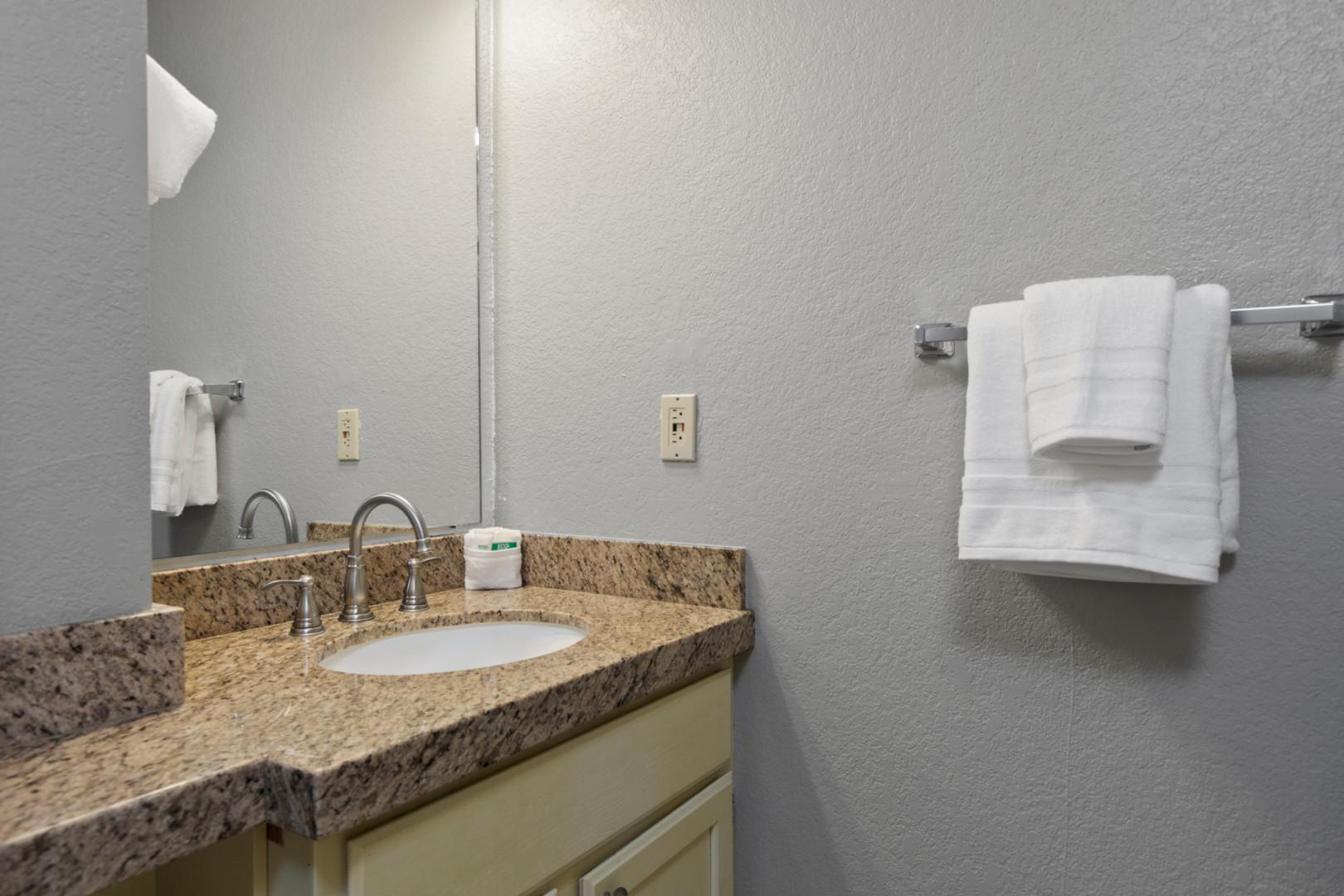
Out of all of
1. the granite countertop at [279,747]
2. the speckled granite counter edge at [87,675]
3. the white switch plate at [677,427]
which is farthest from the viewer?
the white switch plate at [677,427]

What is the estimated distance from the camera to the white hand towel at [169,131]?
871 millimetres

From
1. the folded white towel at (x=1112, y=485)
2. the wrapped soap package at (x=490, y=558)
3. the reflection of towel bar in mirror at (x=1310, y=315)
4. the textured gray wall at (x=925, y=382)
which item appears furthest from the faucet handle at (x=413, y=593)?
the reflection of towel bar in mirror at (x=1310, y=315)

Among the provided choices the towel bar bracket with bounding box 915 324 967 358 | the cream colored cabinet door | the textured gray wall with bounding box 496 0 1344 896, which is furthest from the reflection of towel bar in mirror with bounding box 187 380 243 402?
the towel bar bracket with bounding box 915 324 967 358

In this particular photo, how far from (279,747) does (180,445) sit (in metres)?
0.56

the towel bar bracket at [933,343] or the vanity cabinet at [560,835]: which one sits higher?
the towel bar bracket at [933,343]

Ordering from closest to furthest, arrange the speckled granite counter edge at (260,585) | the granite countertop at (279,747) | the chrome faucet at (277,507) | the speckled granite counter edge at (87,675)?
the granite countertop at (279,747), the speckled granite counter edge at (87,675), the speckled granite counter edge at (260,585), the chrome faucet at (277,507)

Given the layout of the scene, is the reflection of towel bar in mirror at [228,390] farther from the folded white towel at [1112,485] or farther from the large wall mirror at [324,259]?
the folded white towel at [1112,485]

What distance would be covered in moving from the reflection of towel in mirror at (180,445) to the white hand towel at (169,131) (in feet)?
0.81

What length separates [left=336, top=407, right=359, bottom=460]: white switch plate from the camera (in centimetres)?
128

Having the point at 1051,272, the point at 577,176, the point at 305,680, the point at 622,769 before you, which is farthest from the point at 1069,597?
the point at 577,176

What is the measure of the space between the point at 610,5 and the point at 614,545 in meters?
0.92

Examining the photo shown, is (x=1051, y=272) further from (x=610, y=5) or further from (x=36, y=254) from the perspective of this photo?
(x=36, y=254)

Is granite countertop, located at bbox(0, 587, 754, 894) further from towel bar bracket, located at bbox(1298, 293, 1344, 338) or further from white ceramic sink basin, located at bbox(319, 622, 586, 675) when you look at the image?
towel bar bracket, located at bbox(1298, 293, 1344, 338)

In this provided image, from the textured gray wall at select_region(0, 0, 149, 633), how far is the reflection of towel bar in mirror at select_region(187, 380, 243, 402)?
1.19ft
